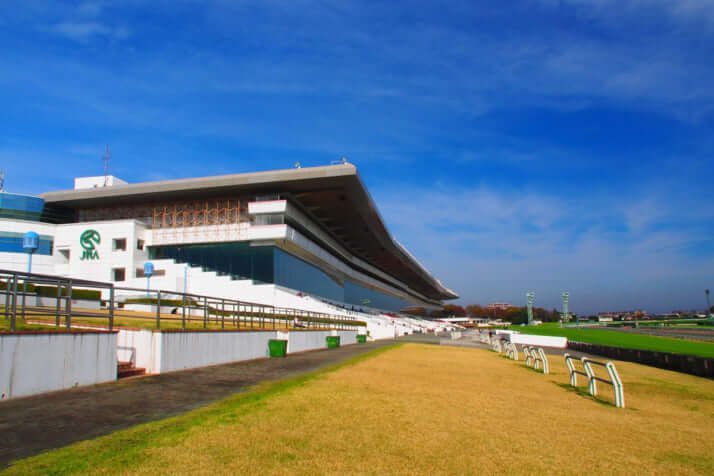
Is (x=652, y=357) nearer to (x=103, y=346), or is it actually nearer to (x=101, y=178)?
(x=103, y=346)

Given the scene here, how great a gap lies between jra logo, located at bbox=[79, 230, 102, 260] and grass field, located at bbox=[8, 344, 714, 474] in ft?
154

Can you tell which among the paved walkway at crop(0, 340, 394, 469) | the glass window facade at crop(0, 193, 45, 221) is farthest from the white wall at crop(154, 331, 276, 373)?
the glass window facade at crop(0, 193, 45, 221)

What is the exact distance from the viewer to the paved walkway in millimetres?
6090

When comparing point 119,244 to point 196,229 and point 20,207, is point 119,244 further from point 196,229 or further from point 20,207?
point 20,207

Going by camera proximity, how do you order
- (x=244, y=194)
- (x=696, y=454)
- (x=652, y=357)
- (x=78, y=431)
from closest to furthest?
(x=696, y=454), (x=78, y=431), (x=652, y=357), (x=244, y=194)

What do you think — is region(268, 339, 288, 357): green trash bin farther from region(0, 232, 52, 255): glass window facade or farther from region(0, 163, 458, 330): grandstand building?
region(0, 232, 52, 255): glass window facade

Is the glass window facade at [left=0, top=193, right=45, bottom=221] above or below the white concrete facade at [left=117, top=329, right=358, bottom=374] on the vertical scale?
above

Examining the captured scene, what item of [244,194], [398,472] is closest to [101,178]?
[244,194]

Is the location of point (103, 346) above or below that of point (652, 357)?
above

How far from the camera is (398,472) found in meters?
4.84

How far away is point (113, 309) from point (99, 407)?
436cm

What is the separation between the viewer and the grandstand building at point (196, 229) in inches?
1905

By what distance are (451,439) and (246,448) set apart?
2.67 metres

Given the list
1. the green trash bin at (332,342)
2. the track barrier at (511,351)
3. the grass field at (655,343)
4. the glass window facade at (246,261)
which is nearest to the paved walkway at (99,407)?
the track barrier at (511,351)
